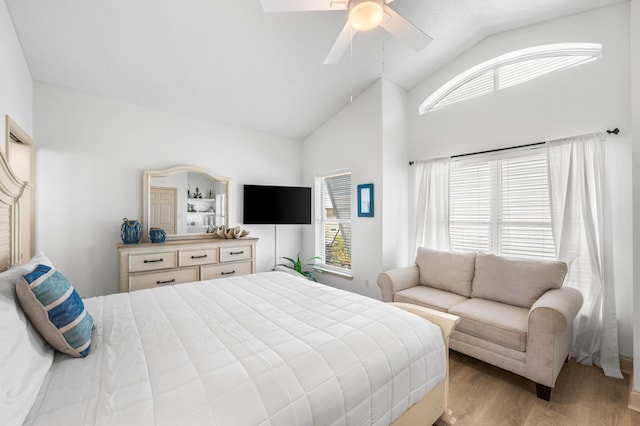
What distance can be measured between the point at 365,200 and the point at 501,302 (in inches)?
72.6

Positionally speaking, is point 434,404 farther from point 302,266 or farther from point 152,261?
point 302,266

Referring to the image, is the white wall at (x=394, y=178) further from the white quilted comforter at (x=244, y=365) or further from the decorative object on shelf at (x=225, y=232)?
the decorative object on shelf at (x=225, y=232)

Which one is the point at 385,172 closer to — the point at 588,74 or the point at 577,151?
the point at 577,151

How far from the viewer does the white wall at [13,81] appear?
200 cm

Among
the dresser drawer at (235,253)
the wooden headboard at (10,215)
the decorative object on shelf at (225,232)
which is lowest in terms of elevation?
the dresser drawer at (235,253)

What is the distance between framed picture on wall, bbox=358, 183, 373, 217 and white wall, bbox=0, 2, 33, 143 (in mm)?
3346

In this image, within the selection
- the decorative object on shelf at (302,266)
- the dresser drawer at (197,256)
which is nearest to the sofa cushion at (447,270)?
the decorative object on shelf at (302,266)

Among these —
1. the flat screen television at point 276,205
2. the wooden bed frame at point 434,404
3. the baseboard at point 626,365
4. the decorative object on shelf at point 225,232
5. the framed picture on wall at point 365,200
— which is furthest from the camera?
the flat screen television at point 276,205

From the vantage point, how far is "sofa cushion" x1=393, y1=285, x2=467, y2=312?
Result: 2.57m

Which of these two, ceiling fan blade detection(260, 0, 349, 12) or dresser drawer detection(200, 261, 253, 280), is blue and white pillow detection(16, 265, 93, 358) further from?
dresser drawer detection(200, 261, 253, 280)

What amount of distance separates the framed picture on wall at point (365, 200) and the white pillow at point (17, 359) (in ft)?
10.2

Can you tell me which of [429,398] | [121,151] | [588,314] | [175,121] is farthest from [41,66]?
[588,314]

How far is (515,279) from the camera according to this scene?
2520 millimetres

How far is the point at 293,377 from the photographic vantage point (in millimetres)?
1021
